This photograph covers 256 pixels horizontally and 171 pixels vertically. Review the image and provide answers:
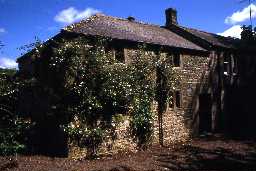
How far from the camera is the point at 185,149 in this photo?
59.3 feet

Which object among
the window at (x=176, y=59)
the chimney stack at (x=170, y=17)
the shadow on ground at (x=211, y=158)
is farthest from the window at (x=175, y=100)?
the chimney stack at (x=170, y=17)

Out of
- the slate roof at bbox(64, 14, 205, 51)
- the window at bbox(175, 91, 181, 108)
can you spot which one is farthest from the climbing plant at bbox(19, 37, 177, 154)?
the window at bbox(175, 91, 181, 108)

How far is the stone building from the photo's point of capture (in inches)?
705

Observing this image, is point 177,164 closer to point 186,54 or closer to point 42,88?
point 42,88

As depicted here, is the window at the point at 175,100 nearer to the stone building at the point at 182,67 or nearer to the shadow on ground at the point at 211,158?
the stone building at the point at 182,67

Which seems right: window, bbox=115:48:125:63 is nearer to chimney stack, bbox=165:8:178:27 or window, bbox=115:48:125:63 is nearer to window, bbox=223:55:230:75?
window, bbox=223:55:230:75

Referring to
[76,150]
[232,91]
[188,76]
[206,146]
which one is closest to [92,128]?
[76,150]

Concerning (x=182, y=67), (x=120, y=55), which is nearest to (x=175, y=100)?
(x=182, y=67)

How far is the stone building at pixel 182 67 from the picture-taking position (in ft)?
58.7

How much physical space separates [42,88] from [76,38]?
3132mm

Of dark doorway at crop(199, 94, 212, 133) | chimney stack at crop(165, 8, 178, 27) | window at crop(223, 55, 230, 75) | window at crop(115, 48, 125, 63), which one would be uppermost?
chimney stack at crop(165, 8, 178, 27)

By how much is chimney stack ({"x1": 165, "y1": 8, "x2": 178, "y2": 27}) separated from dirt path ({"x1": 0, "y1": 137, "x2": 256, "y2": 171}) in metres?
14.2

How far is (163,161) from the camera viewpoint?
1526 centimetres

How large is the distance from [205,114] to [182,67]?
4.79m
